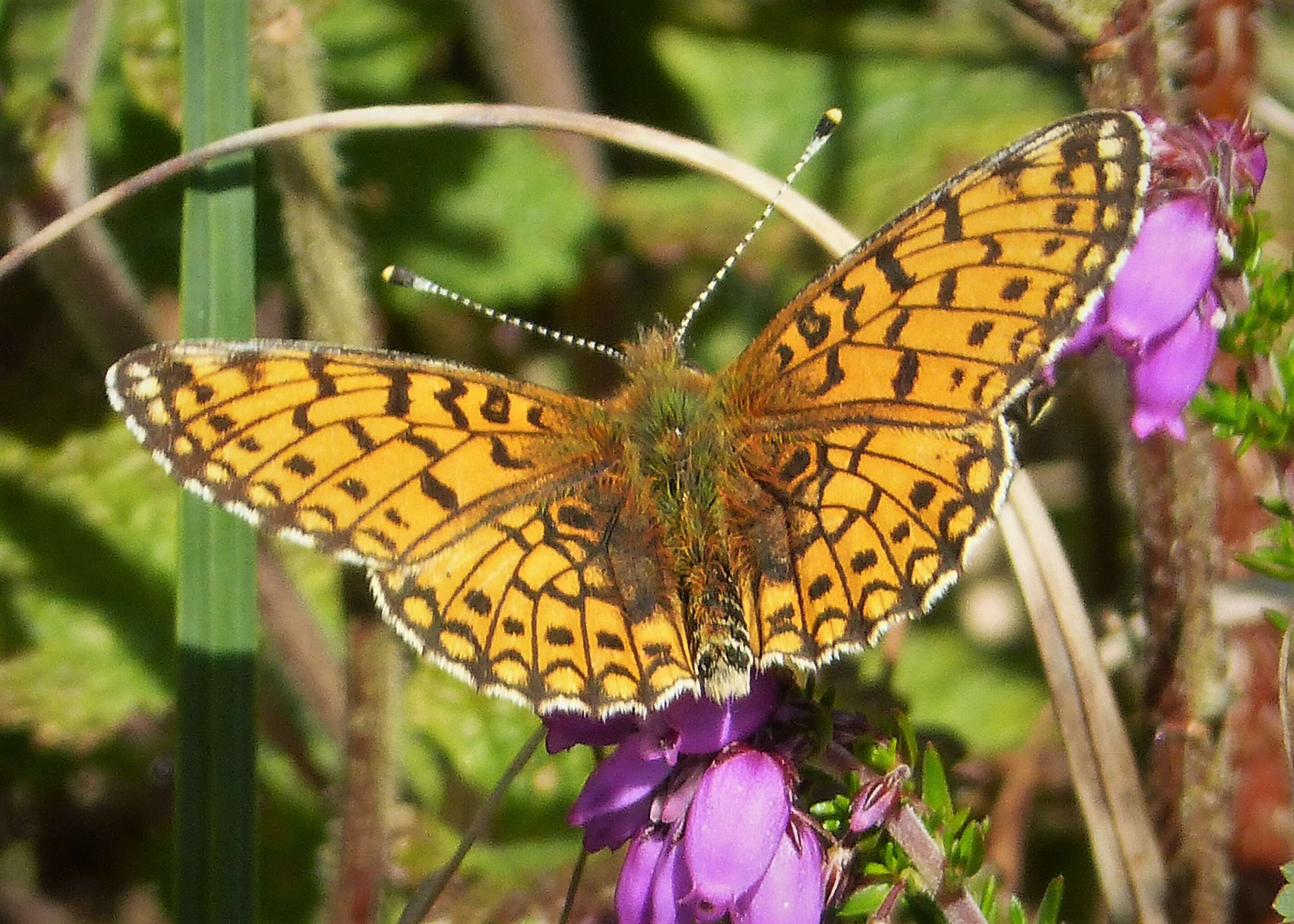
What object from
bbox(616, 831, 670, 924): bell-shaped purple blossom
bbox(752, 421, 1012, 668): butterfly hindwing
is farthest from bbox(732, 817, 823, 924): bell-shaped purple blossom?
bbox(752, 421, 1012, 668): butterfly hindwing

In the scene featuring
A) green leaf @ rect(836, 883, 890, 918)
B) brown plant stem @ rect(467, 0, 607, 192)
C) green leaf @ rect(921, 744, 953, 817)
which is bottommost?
green leaf @ rect(836, 883, 890, 918)

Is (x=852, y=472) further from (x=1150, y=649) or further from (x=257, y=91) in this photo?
(x=257, y=91)

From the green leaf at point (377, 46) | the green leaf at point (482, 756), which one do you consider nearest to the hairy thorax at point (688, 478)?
the green leaf at point (482, 756)

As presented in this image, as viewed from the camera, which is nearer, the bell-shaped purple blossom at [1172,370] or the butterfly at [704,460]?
the butterfly at [704,460]

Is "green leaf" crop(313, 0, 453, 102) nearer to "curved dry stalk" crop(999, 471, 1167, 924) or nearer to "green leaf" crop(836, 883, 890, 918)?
"curved dry stalk" crop(999, 471, 1167, 924)

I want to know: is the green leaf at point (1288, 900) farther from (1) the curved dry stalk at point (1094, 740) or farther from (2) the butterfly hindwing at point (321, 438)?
(2) the butterfly hindwing at point (321, 438)

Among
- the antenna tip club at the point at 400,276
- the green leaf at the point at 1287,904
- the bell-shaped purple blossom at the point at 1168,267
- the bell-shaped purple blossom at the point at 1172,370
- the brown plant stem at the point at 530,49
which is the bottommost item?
the green leaf at the point at 1287,904

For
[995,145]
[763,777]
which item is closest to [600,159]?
[995,145]
